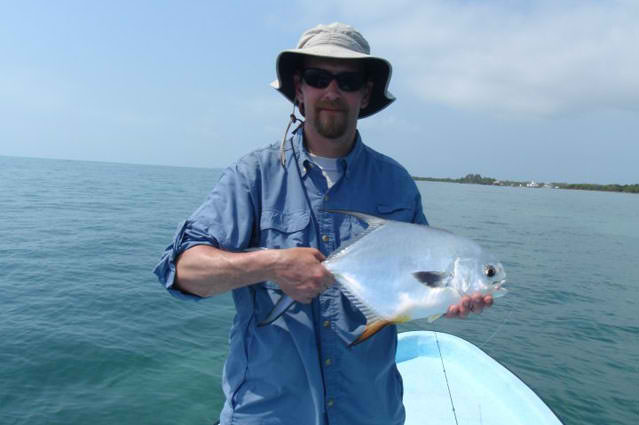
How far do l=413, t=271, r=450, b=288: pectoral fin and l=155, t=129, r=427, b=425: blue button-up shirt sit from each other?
1.13ft

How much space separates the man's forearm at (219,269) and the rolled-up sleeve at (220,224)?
53mm

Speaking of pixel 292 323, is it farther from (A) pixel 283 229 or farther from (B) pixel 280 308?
(A) pixel 283 229

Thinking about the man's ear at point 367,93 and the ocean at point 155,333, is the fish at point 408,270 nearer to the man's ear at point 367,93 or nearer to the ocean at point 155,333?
the man's ear at point 367,93

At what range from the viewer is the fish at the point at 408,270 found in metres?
2.03

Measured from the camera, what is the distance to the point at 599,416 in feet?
20.9

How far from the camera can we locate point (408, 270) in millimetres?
2080

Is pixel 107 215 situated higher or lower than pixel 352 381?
lower

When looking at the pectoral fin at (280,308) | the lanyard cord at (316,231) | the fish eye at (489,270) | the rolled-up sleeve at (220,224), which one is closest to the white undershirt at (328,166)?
the lanyard cord at (316,231)

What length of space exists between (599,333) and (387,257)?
32.5ft

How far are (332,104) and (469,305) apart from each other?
122 centimetres

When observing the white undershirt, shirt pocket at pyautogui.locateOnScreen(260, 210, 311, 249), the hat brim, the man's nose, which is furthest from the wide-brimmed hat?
shirt pocket at pyautogui.locateOnScreen(260, 210, 311, 249)

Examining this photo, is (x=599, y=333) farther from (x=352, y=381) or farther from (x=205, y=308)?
(x=352, y=381)

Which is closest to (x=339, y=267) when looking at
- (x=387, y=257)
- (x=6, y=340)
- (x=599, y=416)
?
(x=387, y=257)

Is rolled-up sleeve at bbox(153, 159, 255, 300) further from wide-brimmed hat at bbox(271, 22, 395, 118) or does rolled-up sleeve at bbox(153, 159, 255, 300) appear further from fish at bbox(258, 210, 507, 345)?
wide-brimmed hat at bbox(271, 22, 395, 118)
